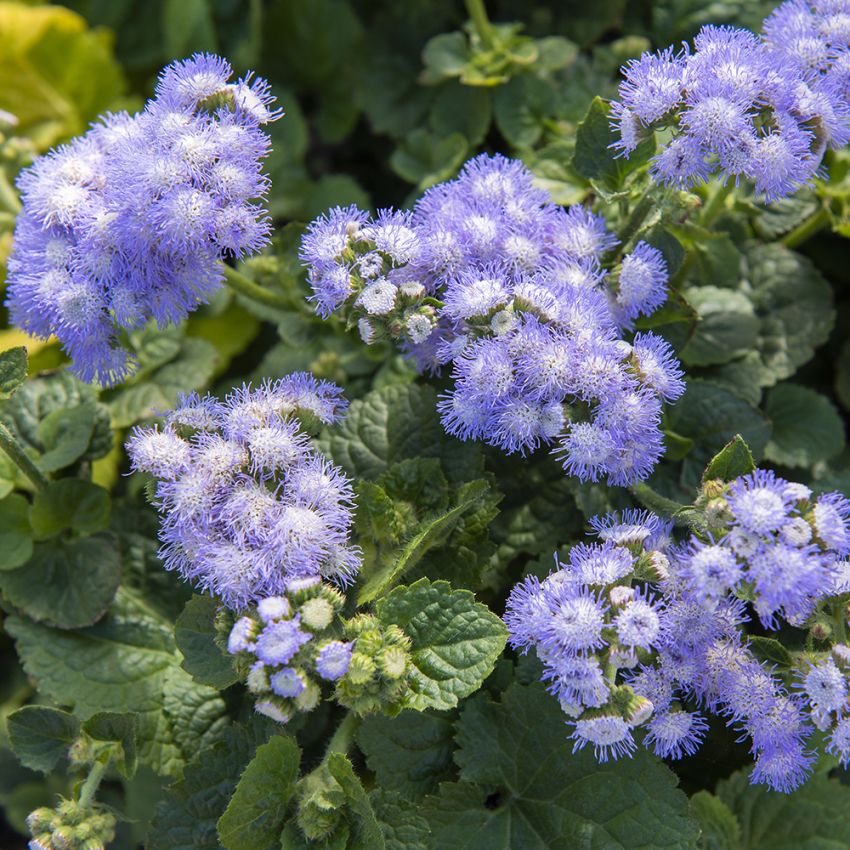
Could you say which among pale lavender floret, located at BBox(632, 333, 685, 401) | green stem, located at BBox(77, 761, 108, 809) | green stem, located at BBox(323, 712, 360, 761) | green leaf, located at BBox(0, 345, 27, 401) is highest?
green leaf, located at BBox(0, 345, 27, 401)

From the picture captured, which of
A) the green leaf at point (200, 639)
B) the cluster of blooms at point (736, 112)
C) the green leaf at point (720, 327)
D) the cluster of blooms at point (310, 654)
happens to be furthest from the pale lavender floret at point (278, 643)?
the green leaf at point (720, 327)

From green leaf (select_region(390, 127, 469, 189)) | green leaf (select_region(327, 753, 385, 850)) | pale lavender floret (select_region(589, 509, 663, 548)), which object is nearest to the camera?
green leaf (select_region(327, 753, 385, 850))

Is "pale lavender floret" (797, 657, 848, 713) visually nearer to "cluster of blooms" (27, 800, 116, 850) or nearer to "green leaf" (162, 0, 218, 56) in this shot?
"cluster of blooms" (27, 800, 116, 850)

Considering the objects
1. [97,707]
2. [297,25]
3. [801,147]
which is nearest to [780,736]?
[801,147]

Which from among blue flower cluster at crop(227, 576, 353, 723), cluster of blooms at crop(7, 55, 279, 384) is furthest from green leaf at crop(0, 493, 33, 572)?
blue flower cluster at crop(227, 576, 353, 723)

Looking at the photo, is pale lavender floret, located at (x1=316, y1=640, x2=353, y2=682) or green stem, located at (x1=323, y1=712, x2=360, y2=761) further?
green stem, located at (x1=323, y1=712, x2=360, y2=761)

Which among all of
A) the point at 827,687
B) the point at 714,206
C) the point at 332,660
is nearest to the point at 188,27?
the point at 714,206

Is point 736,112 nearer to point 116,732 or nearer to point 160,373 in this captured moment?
point 160,373
